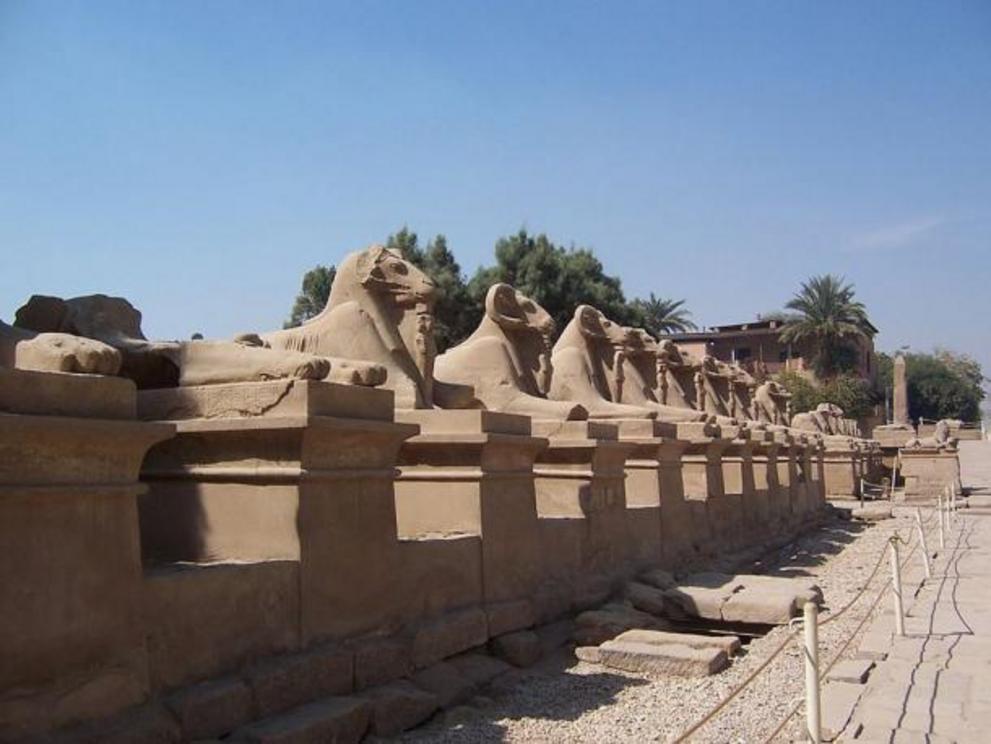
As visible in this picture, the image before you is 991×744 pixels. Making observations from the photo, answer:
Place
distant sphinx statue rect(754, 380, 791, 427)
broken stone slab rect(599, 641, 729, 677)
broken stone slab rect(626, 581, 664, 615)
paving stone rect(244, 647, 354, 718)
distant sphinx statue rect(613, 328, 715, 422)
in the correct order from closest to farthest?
paving stone rect(244, 647, 354, 718) < broken stone slab rect(599, 641, 729, 677) < broken stone slab rect(626, 581, 664, 615) < distant sphinx statue rect(613, 328, 715, 422) < distant sphinx statue rect(754, 380, 791, 427)

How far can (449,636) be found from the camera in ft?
18.6

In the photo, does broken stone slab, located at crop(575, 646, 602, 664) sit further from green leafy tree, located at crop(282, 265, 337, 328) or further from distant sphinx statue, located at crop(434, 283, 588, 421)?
green leafy tree, located at crop(282, 265, 337, 328)

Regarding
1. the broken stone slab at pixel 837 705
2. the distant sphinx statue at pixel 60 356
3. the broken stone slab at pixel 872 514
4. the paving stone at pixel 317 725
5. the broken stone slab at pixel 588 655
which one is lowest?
the broken stone slab at pixel 872 514

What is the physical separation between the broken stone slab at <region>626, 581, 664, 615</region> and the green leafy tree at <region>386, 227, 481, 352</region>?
62.7ft

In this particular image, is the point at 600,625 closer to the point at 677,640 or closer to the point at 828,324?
the point at 677,640

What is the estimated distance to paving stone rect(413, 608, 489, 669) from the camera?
5375mm

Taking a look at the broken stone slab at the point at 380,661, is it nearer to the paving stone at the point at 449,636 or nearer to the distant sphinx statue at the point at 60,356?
the paving stone at the point at 449,636

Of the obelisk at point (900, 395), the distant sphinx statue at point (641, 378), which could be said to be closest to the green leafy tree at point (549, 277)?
the distant sphinx statue at point (641, 378)

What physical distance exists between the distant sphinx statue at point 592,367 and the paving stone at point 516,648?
3.78 meters

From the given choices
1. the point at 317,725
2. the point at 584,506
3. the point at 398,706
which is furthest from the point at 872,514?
the point at 317,725

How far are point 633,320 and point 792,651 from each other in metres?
24.5

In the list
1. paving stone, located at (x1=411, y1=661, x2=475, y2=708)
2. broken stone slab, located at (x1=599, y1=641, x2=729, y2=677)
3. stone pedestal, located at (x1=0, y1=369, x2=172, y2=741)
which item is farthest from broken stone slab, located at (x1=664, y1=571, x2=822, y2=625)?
stone pedestal, located at (x1=0, y1=369, x2=172, y2=741)

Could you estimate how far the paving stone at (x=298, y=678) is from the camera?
14.0 feet

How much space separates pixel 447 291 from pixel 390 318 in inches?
838
